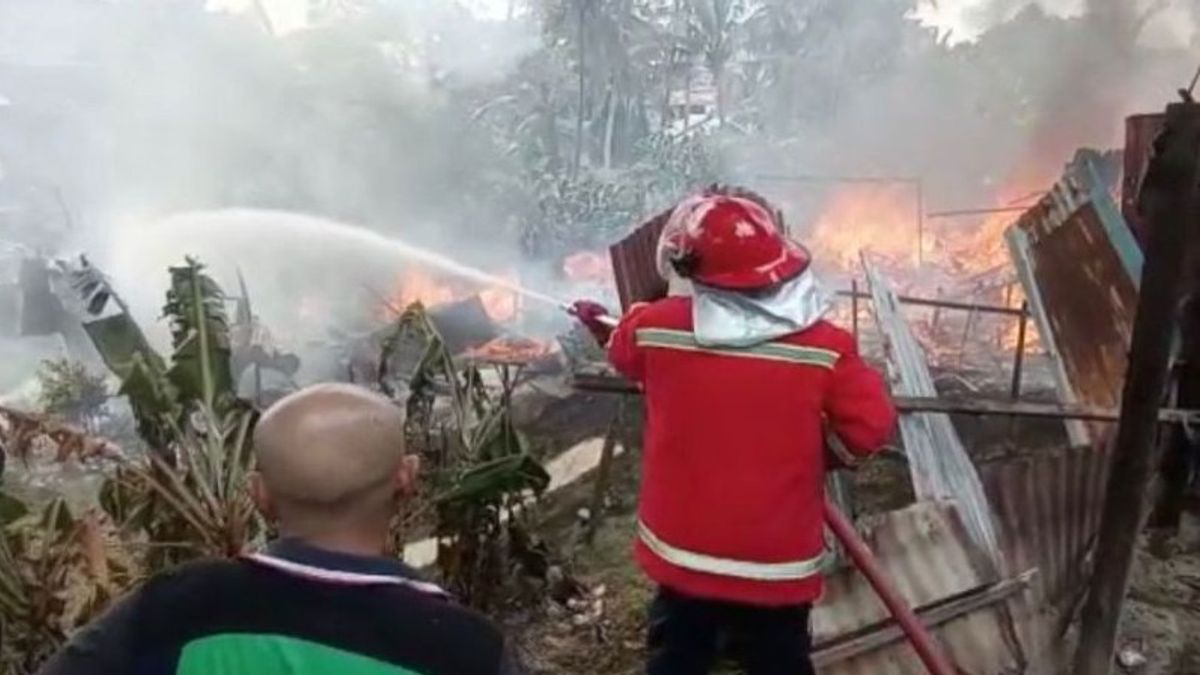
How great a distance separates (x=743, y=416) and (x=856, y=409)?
25 cm

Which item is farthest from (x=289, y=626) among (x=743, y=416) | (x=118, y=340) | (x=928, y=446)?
(x=928, y=446)

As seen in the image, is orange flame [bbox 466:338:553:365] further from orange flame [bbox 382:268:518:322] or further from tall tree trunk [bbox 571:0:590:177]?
tall tree trunk [bbox 571:0:590:177]

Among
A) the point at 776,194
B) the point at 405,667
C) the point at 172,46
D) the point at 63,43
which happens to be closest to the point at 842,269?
the point at 776,194

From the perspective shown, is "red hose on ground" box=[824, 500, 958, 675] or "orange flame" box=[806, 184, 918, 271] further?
"orange flame" box=[806, 184, 918, 271]

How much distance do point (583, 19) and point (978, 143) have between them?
15.0 ft

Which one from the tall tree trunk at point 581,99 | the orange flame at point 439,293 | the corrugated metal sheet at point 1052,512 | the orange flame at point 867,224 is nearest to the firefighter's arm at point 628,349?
the corrugated metal sheet at point 1052,512

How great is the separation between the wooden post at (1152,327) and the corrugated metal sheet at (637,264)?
4.98 ft

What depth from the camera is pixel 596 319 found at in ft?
10.3

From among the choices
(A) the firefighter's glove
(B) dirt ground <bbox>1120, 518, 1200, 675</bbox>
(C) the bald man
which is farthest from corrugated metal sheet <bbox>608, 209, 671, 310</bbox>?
(C) the bald man

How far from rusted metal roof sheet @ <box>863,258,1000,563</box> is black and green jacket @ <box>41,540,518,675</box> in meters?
2.58

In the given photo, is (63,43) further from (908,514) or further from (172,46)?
(908,514)

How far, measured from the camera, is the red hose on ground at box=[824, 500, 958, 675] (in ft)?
9.06

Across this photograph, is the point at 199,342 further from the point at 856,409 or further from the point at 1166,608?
the point at 1166,608

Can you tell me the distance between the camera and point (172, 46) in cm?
1101
